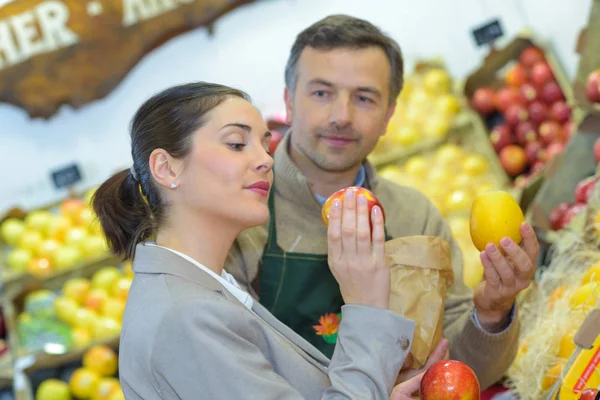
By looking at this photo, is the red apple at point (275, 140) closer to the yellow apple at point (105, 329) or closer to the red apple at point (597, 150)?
the yellow apple at point (105, 329)

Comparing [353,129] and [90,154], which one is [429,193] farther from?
[90,154]

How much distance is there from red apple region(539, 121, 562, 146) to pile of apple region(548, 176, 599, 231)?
100cm

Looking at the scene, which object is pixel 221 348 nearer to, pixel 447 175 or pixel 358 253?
pixel 358 253

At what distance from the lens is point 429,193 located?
3.97 metres

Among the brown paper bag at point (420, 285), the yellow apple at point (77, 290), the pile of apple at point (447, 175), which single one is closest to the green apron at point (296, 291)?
the brown paper bag at point (420, 285)

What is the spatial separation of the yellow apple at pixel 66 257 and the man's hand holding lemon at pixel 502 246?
8.69 feet

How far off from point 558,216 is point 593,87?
56 cm

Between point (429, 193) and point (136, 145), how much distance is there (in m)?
2.46

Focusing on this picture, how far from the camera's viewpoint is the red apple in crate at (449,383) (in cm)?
156

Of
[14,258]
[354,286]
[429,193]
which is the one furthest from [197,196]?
[14,258]

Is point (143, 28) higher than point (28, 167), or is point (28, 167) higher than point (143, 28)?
point (143, 28)

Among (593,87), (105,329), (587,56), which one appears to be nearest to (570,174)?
(593,87)

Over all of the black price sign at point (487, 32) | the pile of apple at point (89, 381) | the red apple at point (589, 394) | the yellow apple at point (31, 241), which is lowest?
the pile of apple at point (89, 381)

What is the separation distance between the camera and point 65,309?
3709mm
